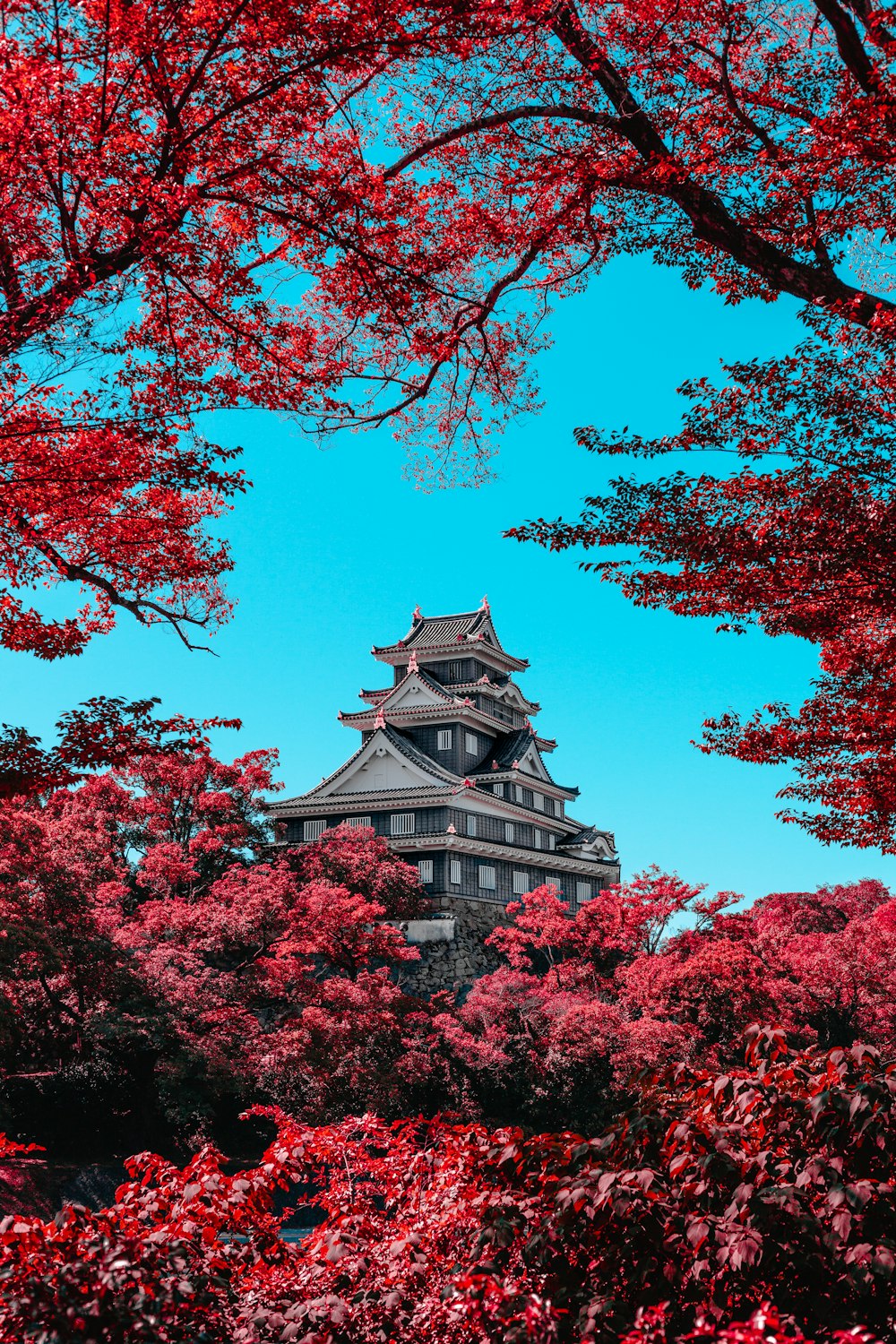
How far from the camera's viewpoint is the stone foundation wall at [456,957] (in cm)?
2577

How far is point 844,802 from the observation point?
983 centimetres

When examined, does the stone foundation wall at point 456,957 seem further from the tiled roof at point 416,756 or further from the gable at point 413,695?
the gable at point 413,695

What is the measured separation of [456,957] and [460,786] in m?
4.90

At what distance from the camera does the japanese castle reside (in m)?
28.7

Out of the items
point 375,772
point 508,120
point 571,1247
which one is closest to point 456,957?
point 375,772

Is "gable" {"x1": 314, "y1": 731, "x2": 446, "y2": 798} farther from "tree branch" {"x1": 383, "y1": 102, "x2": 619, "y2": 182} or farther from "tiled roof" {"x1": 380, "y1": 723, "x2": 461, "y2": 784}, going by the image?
"tree branch" {"x1": 383, "y1": 102, "x2": 619, "y2": 182}

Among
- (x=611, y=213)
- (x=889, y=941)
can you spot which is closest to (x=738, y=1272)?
(x=611, y=213)

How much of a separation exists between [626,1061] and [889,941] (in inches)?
299

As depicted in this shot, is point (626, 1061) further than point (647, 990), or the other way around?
point (647, 990)

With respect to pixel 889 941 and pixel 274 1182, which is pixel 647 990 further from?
pixel 274 1182

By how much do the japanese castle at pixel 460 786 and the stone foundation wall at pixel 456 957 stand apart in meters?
0.43

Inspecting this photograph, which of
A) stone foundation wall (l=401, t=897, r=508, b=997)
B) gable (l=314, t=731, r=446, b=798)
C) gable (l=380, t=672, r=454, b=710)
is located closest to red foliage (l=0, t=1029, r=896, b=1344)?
stone foundation wall (l=401, t=897, r=508, b=997)

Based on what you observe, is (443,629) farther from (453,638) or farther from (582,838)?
(582,838)

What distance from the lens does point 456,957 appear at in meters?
26.1
